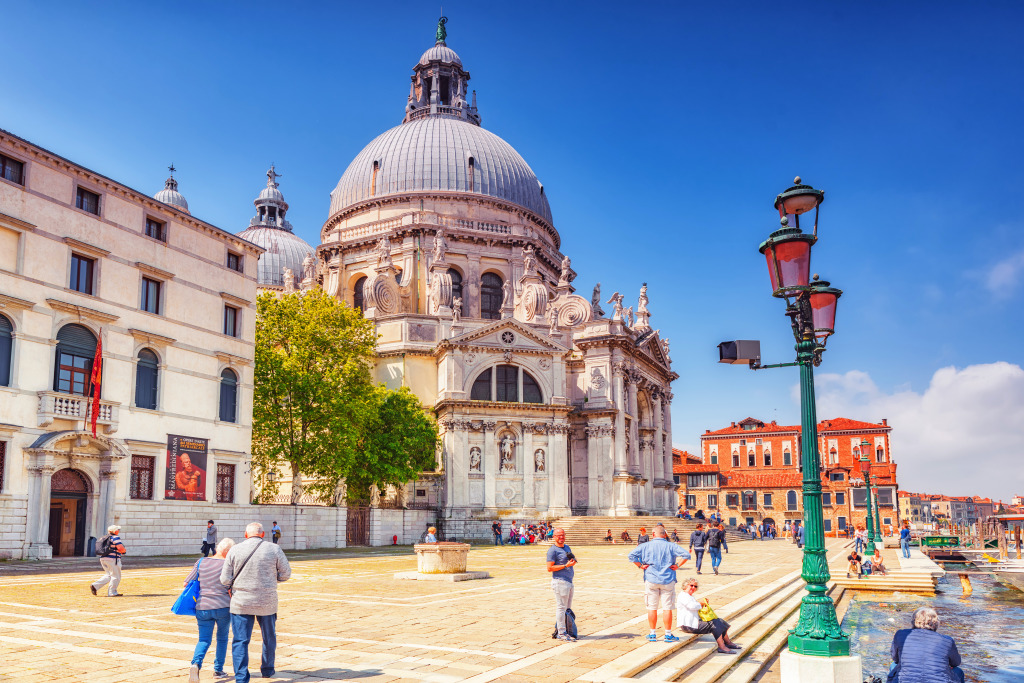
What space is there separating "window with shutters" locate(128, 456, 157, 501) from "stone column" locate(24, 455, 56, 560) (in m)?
Answer: 3.32

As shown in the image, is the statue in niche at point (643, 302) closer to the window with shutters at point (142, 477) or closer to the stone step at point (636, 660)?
the window with shutters at point (142, 477)

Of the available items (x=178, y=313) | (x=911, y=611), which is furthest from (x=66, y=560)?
(x=911, y=611)

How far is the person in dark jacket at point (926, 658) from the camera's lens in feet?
25.0

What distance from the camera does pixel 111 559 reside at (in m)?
16.6

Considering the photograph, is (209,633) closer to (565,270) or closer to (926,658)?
(926,658)

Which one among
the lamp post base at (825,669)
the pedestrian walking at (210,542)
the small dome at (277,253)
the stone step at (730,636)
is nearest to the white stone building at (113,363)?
the pedestrian walking at (210,542)

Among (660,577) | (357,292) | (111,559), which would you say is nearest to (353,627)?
(660,577)

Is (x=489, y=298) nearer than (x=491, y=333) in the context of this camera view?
No

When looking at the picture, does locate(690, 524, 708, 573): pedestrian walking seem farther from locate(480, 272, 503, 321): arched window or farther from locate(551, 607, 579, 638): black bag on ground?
locate(480, 272, 503, 321): arched window

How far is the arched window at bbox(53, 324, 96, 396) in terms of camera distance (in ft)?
93.4

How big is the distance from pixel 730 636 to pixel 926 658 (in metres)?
6.06

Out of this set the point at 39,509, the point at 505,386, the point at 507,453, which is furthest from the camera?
the point at 505,386

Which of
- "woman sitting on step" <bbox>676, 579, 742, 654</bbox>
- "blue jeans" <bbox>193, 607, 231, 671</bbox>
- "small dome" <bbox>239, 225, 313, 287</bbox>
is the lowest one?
"woman sitting on step" <bbox>676, 579, 742, 654</bbox>

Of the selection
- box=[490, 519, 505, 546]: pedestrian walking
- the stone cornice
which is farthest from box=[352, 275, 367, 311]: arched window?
the stone cornice
